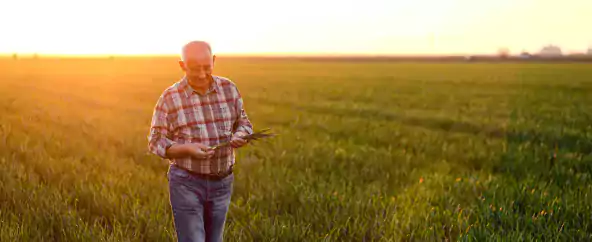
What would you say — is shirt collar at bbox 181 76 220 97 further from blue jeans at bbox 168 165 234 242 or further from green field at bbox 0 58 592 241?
green field at bbox 0 58 592 241

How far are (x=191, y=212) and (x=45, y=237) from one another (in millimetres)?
2024

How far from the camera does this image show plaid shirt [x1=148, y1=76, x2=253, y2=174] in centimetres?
266

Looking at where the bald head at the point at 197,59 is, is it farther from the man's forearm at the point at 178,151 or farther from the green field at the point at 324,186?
the green field at the point at 324,186

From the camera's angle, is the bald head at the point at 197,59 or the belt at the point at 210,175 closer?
the bald head at the point at 197,59

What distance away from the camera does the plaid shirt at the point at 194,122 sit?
2.66 meters

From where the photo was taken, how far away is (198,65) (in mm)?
2590

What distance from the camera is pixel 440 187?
606 centimetres

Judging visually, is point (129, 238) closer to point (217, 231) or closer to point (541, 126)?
point (217, 231)

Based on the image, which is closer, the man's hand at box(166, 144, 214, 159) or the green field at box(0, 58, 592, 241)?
the man's hand at box(166, 144, 214, 159)

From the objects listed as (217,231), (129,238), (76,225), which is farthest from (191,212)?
(76,225)

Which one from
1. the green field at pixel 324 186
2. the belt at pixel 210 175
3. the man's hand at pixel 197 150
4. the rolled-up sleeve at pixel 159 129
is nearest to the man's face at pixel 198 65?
the rolled-up sleeve at pixel 159 129

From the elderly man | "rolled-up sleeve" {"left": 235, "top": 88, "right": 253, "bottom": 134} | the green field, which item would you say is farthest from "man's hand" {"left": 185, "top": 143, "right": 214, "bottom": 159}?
the green field

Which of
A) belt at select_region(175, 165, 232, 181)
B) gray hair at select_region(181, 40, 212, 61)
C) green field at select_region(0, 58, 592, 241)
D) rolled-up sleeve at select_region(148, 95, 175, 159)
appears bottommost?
green field at select_region(0, 58, 592, 241)

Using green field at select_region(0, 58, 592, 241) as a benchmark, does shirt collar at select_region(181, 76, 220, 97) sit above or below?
above
